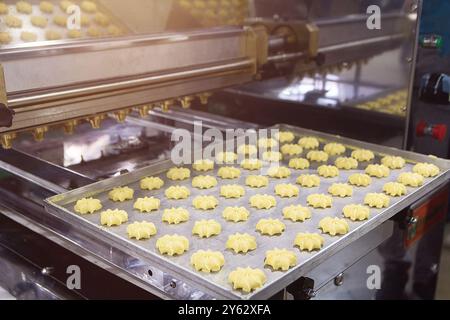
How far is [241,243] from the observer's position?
145 cm

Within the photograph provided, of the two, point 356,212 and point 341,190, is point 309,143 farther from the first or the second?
point 356,212

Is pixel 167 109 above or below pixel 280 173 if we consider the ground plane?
above

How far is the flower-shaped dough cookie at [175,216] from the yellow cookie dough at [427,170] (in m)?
0.94

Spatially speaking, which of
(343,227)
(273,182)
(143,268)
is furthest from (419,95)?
(143,268)

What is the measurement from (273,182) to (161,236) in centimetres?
60

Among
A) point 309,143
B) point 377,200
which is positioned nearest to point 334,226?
point 377,200

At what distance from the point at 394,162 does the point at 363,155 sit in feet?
0.45

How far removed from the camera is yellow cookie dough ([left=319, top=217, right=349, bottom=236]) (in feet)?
5.05

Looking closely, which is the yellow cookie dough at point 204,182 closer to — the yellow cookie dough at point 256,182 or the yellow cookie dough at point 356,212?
the yellow cookie dough at point 256,182

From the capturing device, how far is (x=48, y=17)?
8.07ft

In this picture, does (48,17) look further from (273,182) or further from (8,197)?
(273,182)

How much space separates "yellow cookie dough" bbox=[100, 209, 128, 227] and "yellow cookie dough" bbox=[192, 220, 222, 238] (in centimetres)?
22

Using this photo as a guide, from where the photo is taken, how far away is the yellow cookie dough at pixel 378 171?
78.5 inches

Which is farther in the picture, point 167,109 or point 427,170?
point 167,109
